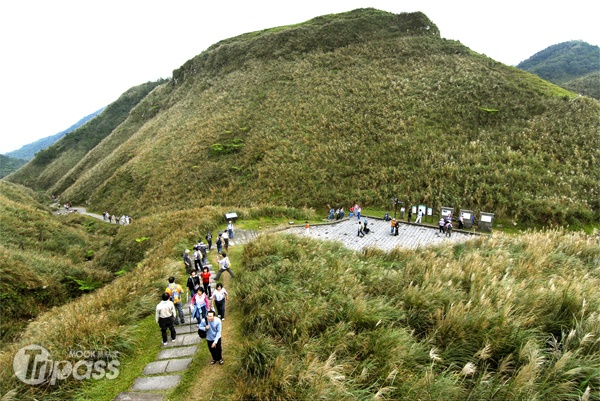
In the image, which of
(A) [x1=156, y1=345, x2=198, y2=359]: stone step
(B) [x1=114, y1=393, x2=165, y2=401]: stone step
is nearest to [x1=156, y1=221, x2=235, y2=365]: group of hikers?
(A) [x1=156, y1=345, x2=198, y2=359]: stone step

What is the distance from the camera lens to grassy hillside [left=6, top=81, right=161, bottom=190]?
225 feet

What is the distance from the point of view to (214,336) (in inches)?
226

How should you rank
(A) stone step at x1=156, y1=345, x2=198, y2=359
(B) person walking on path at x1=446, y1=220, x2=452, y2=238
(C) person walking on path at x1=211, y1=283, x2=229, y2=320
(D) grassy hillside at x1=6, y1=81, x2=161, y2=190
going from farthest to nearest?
1. (D) grassy hillside at x1=6, y1=81, x2=161, y2=190
2. (B) person walking on path at x1=446, y1=220, x2=452, y2=238
3. (C) person walking on path at x1=211, y1=283, x2=229, y2=320
4. (A) stone step at x1=156, y1=345, x2=198, y2=359

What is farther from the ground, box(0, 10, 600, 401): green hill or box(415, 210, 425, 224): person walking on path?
box(0, 10, 600, 401): green hill

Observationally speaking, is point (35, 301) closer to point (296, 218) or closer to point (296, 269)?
point (296, 269)

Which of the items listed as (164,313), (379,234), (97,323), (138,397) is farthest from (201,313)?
(379,234)

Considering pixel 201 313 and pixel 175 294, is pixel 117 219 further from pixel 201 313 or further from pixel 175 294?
pixel 201 313

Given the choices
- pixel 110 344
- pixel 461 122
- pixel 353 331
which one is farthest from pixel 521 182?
pixel 110 344

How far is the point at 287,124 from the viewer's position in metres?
35.2

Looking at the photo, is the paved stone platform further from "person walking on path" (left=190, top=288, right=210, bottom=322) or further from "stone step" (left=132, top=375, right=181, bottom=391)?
"stone step" (left=132, top=375, right=181, bottom=391)

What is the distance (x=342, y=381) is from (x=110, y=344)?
17.6 ft

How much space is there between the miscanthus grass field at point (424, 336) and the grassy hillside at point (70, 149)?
7970 cm

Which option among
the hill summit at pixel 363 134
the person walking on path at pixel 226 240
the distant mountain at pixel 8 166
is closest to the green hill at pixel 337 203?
the hill summit at pixel 363 134

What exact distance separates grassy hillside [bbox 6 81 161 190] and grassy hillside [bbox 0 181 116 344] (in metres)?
57.7
